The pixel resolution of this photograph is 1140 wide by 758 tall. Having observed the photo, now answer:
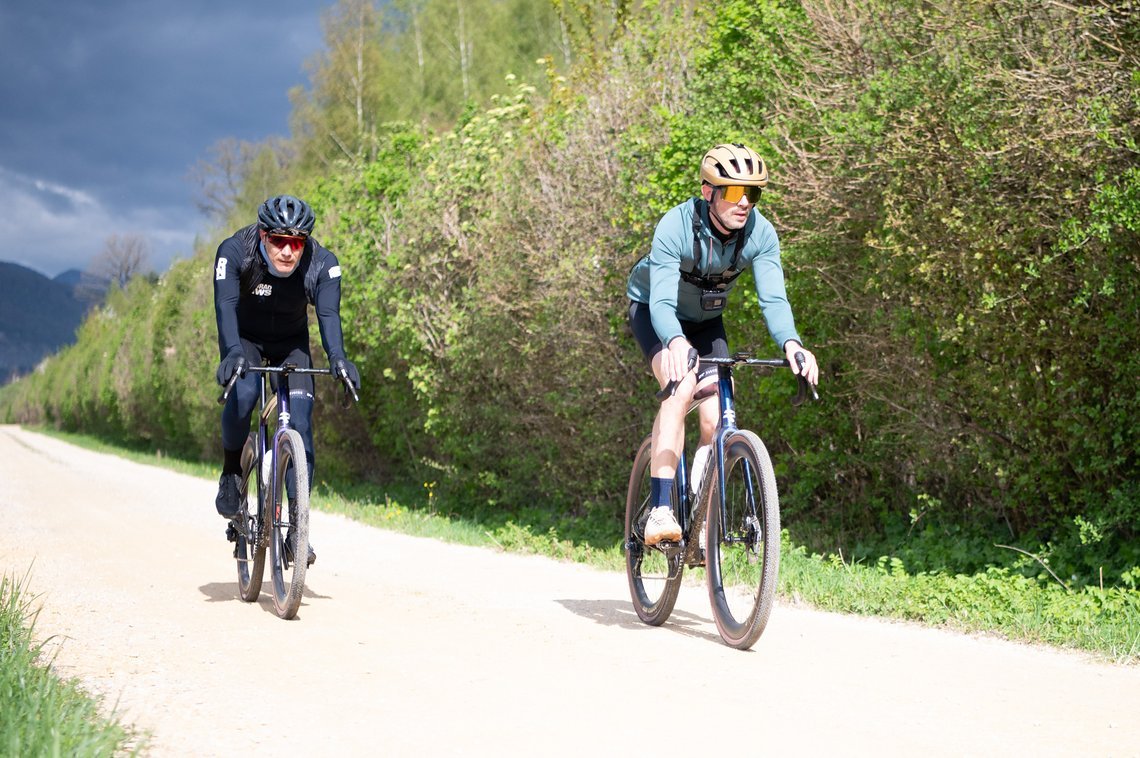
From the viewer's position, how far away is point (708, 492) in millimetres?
5699

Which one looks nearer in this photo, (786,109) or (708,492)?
(708,492)

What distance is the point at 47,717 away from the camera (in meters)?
3.50

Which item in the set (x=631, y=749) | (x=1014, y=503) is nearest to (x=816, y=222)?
(x=1014, y=503)

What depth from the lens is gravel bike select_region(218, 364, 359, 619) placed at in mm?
6246

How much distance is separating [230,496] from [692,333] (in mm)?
3225

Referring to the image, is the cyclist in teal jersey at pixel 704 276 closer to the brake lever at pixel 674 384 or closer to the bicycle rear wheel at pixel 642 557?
the brake lever at pixel 674 384

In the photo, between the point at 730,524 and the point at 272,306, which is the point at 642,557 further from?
the point at 272,306

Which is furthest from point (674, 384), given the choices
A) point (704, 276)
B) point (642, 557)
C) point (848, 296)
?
point (848, 296)

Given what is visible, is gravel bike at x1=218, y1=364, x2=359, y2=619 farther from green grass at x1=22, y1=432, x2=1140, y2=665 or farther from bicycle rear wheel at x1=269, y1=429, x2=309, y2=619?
green grass at x1=22, y1=432, x2=1140, y2=665

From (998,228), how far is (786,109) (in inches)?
111

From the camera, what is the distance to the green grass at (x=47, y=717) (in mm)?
3246

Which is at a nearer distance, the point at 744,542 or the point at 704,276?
the point at 744,542

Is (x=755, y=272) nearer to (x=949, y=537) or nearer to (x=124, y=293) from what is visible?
(x=949, y=537)

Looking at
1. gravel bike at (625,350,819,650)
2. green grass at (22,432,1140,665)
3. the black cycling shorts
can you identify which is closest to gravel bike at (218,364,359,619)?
the black cycling shorts
